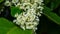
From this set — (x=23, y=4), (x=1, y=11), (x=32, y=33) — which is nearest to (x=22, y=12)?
(x=23, y=4)

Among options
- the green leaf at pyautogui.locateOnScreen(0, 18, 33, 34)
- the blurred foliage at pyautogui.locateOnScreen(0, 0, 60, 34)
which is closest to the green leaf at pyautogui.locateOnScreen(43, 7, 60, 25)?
the blurred foliage at pyautogui.locateOnScreen(0, 0, 60, 34)

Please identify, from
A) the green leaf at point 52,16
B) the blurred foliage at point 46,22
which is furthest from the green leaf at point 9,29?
the green leaf at point 52,16

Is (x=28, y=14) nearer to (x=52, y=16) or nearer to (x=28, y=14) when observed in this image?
(x=28, y=14)

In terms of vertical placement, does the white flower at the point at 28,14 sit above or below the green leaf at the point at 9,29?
above

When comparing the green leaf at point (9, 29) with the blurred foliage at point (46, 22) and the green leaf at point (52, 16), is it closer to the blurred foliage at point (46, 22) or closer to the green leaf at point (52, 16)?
the blurred foliage at point (46, 22)

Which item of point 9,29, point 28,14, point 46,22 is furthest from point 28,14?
point 46,22

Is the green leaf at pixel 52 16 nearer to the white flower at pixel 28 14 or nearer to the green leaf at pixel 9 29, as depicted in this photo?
the white flower at pixel 28 14

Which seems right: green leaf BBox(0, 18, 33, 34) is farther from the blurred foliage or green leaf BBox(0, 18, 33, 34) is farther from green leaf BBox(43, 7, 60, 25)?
green leaf BBox(43, 7, 60, 25)
